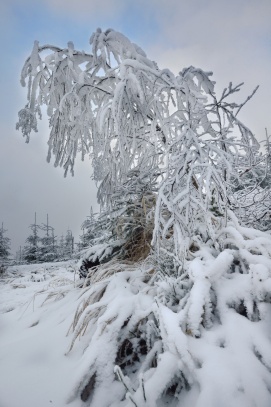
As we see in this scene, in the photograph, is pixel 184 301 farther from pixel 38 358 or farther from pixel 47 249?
pixel 47 249

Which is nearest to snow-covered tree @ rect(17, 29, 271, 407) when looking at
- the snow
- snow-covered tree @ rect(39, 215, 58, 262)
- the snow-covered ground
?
the snow

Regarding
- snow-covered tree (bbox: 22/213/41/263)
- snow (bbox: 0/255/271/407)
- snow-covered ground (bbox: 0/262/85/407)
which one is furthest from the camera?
snow-covered tree (bbox: 22/213/41/263)

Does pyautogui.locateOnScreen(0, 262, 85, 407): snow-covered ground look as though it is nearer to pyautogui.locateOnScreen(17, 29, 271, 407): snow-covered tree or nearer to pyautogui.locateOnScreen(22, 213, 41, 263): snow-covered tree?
pyautogui.locateOnScreen(17, 29, 271, 407): snow-covered tree

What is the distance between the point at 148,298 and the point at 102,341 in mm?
374

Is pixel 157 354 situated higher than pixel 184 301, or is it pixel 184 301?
pixel 184 301

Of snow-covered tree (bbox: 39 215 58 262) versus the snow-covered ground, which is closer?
the snow-covered ground

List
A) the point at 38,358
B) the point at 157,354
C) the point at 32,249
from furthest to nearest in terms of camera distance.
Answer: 1. the point at 32,249
2. the point at 38,358
3. the point at 157,354

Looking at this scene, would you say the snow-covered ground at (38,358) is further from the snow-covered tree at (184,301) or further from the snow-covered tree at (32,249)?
the snow-covered tree at (32,249)

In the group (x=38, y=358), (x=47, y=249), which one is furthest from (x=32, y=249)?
(x=38, y=358)

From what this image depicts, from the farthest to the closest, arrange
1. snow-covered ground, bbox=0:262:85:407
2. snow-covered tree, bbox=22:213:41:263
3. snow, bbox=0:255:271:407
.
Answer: snow-covered tree, bbox=22:213:41:263 < snow-covered ground, bbox=0:262:85:407 < snow, bbox=0:255:271:407

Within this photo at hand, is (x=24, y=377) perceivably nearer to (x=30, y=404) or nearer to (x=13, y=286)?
(x=30, y=404)

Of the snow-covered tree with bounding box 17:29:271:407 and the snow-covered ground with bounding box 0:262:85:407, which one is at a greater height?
the snow-covered tree with bounding box 17:29:271:407

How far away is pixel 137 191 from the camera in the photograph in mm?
2807

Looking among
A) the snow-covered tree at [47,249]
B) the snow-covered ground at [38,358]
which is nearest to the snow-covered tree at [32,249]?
the snow-covered tree at [47,249]
